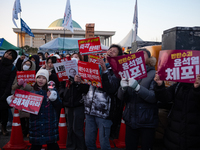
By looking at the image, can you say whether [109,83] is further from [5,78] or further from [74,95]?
[5,78]

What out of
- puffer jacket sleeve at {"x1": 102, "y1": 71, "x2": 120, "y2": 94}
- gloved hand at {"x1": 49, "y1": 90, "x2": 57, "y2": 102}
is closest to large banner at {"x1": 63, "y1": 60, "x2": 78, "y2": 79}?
gloved hand at {"x1": 49, "y1": 90, "x2": 57, "y2": 102}

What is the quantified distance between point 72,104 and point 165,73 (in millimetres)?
1845

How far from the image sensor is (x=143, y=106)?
248 centimetres

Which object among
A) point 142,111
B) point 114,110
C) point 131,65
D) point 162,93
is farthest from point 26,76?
point 162,93

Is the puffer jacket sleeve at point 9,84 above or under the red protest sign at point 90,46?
under

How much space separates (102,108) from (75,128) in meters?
0.92

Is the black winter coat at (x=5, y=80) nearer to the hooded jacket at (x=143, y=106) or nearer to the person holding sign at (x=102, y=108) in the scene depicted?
the person holding sign at (x=102, y=108)

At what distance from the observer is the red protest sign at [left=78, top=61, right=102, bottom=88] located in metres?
2.62

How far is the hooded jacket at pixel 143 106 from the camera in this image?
2.40m

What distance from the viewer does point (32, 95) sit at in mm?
2908

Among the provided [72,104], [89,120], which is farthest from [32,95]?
[89,120]

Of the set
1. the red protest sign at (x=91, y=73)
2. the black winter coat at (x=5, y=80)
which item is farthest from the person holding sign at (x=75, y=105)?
the black winter coat at (x=5, y=80)

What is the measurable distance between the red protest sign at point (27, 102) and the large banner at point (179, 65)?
1.85 meters

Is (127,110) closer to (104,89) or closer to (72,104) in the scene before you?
(104,89)
